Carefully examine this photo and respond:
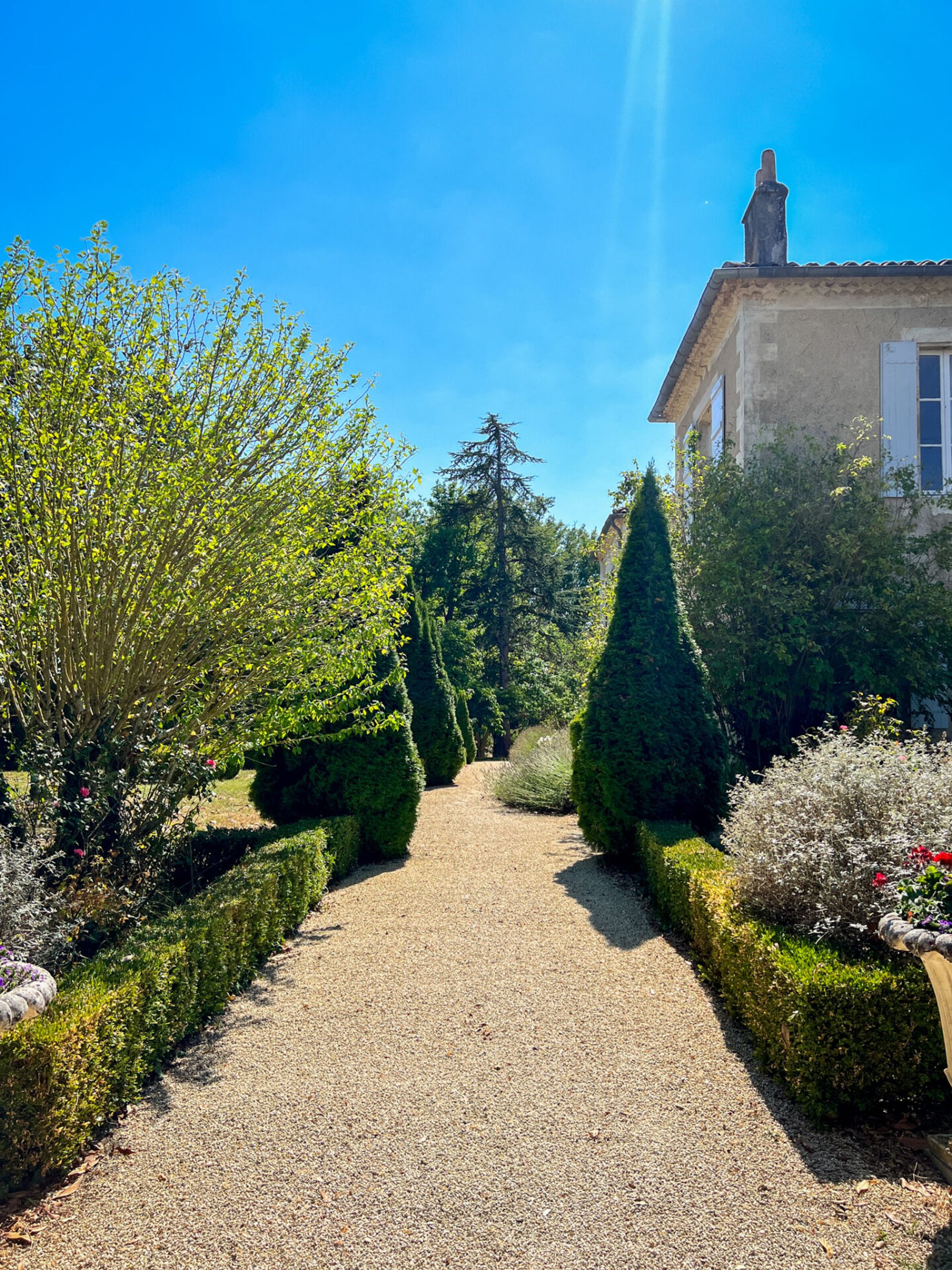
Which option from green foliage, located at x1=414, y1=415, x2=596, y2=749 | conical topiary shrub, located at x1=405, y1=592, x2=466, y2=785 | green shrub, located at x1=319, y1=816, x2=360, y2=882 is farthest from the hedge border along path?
green foliage, located at x1=414, y1=415, x2=596, y2=749

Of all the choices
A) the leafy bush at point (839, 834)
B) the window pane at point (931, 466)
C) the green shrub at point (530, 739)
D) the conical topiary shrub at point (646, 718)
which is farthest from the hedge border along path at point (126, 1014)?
the window pane at point (931, 466)

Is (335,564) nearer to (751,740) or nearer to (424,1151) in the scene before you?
(424,1151)

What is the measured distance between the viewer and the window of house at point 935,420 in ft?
32.3

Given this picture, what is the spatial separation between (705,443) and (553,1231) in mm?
12157

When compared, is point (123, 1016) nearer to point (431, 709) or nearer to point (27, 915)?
point (27, 915)

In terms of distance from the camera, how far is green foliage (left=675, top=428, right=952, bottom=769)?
8844 mm

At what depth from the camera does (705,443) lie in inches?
504

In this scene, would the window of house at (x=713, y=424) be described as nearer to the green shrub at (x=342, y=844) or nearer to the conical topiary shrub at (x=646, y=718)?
the conical topiary shrub at (x=646, y=718)

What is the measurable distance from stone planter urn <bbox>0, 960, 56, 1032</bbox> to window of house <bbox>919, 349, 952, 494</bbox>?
10.7 metres

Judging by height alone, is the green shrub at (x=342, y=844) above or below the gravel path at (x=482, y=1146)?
above

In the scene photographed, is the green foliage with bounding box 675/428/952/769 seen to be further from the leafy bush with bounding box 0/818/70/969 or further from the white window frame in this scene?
the leafy bush with bounding box 0/818/70/969

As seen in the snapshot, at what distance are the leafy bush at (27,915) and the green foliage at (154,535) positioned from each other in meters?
0.61

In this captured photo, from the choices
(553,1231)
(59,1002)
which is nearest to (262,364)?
(59,1002)

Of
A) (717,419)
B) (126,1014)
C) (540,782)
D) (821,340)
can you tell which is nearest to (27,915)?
(126,1014)
